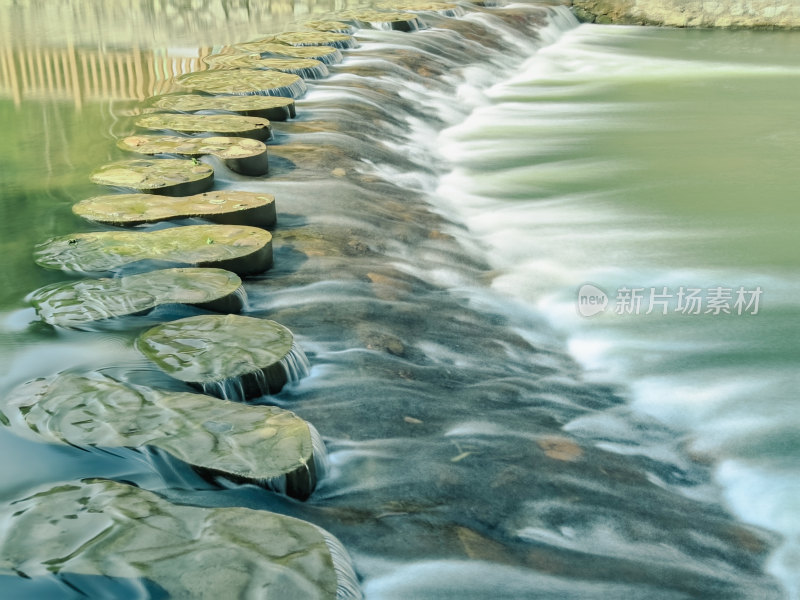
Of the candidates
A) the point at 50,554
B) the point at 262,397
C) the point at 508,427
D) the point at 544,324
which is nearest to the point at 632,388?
the point at 544,324

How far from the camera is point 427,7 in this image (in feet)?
35.5

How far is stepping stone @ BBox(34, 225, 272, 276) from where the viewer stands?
11.4 ft

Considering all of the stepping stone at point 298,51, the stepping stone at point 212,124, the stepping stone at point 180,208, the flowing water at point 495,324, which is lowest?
the flowing water at point 495,324

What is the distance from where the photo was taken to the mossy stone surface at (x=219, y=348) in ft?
8.70

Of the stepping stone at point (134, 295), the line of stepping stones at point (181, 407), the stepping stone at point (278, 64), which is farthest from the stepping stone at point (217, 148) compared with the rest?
the stepping stone at point (278, 64)

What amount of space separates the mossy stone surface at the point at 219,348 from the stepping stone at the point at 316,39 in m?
5.81

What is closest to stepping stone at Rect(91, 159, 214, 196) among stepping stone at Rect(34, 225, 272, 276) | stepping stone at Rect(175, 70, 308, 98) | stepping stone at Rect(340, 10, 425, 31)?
stepping stone at Rect(34, 225, 272, 276)

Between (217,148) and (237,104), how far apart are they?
104 cm

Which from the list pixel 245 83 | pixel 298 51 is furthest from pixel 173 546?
pixel 298 51

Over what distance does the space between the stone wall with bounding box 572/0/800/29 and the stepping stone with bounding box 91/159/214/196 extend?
408 inches

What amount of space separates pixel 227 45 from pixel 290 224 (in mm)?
5109

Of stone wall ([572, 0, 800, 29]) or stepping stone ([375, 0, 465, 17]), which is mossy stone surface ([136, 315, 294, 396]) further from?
stone wall ([572, 0, 800, 29])

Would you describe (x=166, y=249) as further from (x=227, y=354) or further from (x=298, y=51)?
(x=298, y=51)

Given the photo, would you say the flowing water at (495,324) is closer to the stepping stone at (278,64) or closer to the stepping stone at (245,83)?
the stepping stone at (245,83)
